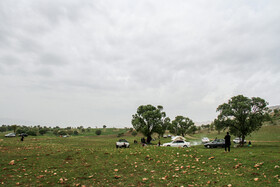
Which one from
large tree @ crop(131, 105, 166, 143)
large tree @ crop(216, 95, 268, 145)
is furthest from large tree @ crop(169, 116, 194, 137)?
large tree @ crop(216, 95, 268, 145)

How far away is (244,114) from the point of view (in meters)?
39.4

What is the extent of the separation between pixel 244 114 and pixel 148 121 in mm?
28513

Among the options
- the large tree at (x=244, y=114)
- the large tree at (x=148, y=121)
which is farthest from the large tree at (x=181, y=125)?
the large tree at (x=244, y=114)

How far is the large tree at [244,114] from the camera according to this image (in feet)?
127

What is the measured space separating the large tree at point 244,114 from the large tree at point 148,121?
22.5 m

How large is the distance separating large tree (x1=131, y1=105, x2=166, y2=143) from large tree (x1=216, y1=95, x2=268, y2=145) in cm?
2246

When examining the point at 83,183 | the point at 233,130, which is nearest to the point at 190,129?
the point at 233,130

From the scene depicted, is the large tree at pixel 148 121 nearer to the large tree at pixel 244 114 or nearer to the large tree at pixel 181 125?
the large tree at pixel 244 114

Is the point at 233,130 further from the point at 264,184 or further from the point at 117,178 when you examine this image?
the point at 117,178

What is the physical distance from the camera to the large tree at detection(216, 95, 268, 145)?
1521 inches

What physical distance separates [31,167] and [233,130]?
41442mm

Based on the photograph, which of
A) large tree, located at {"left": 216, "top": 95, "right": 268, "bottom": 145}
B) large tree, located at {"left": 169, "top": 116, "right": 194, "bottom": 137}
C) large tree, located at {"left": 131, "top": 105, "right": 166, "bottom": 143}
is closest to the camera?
large tree, located at {"left": 216, "top": 95, "right": 268, "bottom": 145}

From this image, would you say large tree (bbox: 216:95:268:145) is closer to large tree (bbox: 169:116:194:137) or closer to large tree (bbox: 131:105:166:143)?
large tree (bbox: 131:105:166:143)

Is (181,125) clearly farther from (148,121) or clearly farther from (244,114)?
(244,114)
